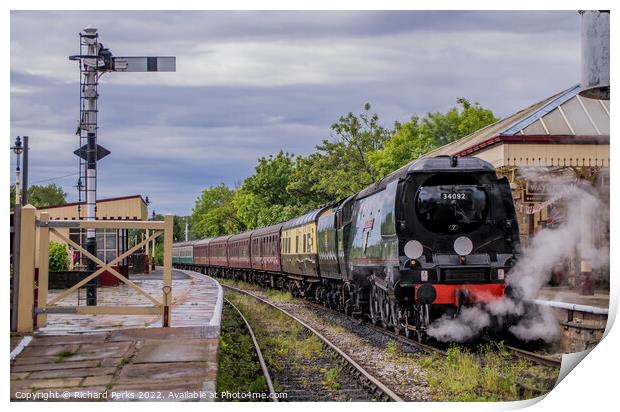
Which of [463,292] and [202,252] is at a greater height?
[463,292]

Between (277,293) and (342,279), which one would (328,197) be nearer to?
(277,293)

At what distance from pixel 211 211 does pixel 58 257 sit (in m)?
4.26

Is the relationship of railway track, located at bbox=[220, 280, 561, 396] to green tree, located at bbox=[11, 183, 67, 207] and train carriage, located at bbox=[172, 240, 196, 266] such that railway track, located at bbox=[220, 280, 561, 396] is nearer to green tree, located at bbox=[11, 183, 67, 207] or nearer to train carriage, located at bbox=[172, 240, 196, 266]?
green tree, located at bbox=[11, 183, 67, 207]

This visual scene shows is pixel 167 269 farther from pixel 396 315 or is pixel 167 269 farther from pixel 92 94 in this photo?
pixel 396 315

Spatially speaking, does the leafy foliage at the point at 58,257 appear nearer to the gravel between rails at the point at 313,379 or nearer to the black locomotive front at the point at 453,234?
the gravel between rails at the point at 313,379

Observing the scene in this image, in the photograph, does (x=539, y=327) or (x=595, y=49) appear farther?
(x=539, y=327)

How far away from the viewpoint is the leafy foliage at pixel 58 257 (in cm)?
1886

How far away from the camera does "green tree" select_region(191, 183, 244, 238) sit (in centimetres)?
1233

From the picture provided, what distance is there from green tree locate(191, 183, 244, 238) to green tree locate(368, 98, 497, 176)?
6128mm

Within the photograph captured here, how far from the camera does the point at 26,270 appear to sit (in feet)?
35.0

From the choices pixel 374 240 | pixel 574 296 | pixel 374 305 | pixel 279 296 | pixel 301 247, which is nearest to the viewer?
pixel 574 296

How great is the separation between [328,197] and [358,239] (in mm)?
20142

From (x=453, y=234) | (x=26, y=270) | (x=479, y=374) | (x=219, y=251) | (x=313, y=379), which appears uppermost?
(x=453, y=234)

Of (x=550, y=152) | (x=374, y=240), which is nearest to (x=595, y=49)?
(x=550, y=152)
